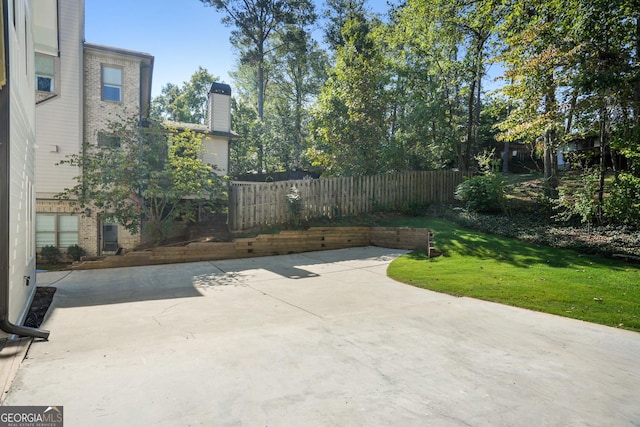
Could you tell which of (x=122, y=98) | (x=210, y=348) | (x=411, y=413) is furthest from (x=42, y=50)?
(x=411, y=413)

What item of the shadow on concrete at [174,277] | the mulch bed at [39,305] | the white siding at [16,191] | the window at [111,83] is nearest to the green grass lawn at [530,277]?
the shadow on concrete at [174,277]

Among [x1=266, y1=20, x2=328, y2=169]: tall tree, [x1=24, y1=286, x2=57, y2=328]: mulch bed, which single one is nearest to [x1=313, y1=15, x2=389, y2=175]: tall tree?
[x1=266, y1=20, x2=328, y2=169]: tall tree

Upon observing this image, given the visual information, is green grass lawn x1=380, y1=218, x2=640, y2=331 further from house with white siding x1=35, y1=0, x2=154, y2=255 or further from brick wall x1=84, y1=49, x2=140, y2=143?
brick wall x1=84, y1=49, x2=140, y2=143

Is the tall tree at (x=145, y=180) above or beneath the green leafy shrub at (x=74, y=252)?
above

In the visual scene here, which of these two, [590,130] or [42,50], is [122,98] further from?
[590,130]

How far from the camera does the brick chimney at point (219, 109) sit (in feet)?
54.6

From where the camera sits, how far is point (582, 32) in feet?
28.5

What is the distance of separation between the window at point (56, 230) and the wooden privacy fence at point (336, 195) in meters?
6.75

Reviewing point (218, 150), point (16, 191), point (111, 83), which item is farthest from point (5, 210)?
point (218, 150)

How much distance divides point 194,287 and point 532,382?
5488 mm

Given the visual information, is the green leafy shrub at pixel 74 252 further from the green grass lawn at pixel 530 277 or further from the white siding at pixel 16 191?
the green grass lawn at pixel 530 277

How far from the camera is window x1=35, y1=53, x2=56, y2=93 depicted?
42.5ft

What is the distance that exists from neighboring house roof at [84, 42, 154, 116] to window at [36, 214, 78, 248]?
4953 mm

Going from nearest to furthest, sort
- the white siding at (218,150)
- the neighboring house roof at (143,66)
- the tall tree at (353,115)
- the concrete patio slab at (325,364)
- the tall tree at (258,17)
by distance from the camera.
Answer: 1. the concrete patio slab at (325,364)
2. the neighboring house roof at (143,66)
3. the tall tree at (353,115)
4. the white siding at (218,150)
5. the tall tree at (258,17)
